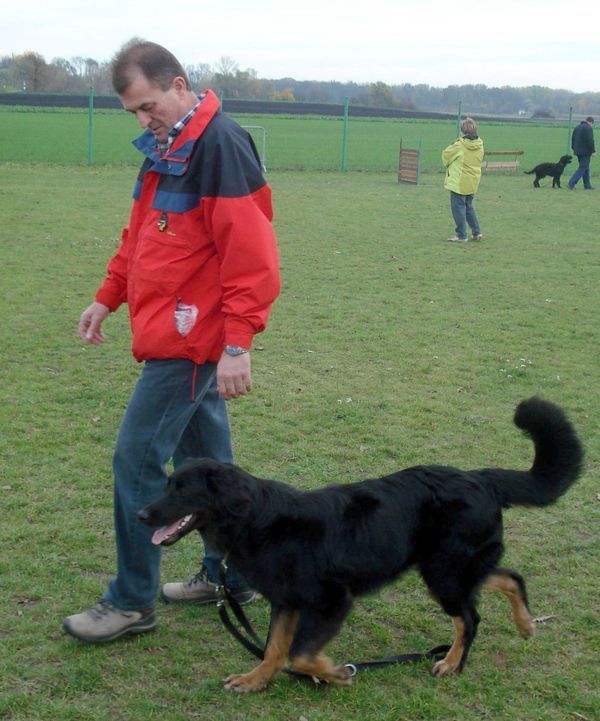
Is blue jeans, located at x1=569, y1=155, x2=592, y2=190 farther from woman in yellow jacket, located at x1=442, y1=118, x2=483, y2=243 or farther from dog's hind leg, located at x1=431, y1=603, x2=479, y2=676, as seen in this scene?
dog's hind leg, located at x1=431, y1=603, x2=479, y2=676

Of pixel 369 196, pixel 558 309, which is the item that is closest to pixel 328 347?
pixel 558 309

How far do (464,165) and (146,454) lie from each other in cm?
1146

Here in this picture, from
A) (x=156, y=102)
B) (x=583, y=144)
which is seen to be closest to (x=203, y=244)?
(x=156, y=102)

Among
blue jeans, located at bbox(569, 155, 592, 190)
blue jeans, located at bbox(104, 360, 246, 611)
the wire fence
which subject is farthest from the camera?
the wire fence

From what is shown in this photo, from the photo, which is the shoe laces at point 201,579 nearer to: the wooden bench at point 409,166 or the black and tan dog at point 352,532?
the black and tan dog at point 352,532

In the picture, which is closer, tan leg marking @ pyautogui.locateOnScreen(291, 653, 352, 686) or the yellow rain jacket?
tan leg marking @ pyautogui.locateOnScreen(291, 653, 352, 686)

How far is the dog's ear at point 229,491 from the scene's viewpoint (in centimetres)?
303

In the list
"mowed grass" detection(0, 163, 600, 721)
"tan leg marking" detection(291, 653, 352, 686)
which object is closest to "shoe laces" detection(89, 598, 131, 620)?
"mowed grass" detection(0, 163, 600, 721)

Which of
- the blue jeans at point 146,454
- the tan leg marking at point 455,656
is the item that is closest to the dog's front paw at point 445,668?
the tan leg marking at point 455,656

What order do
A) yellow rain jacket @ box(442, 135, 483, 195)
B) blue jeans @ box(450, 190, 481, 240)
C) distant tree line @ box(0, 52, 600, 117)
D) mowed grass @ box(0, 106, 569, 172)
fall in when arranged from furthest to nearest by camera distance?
distant tree line @ box(0, 52, 600, 117)
mowed grass @ box(0, 106, 569, 172)
blue jeans @ box(450, 190, 481, 240)
yellow rain jacket @ box(442, 135, 483, 195)

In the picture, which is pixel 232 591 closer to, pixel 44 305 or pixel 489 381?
pixel 489 381

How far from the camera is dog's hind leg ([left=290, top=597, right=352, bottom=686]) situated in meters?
3.06

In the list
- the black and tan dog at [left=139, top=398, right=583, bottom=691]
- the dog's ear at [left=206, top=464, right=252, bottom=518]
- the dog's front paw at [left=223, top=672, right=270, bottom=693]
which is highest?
the dog's ear at [left=206, top=464, right=252, bottom=518]

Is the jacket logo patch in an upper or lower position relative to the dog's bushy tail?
upper
